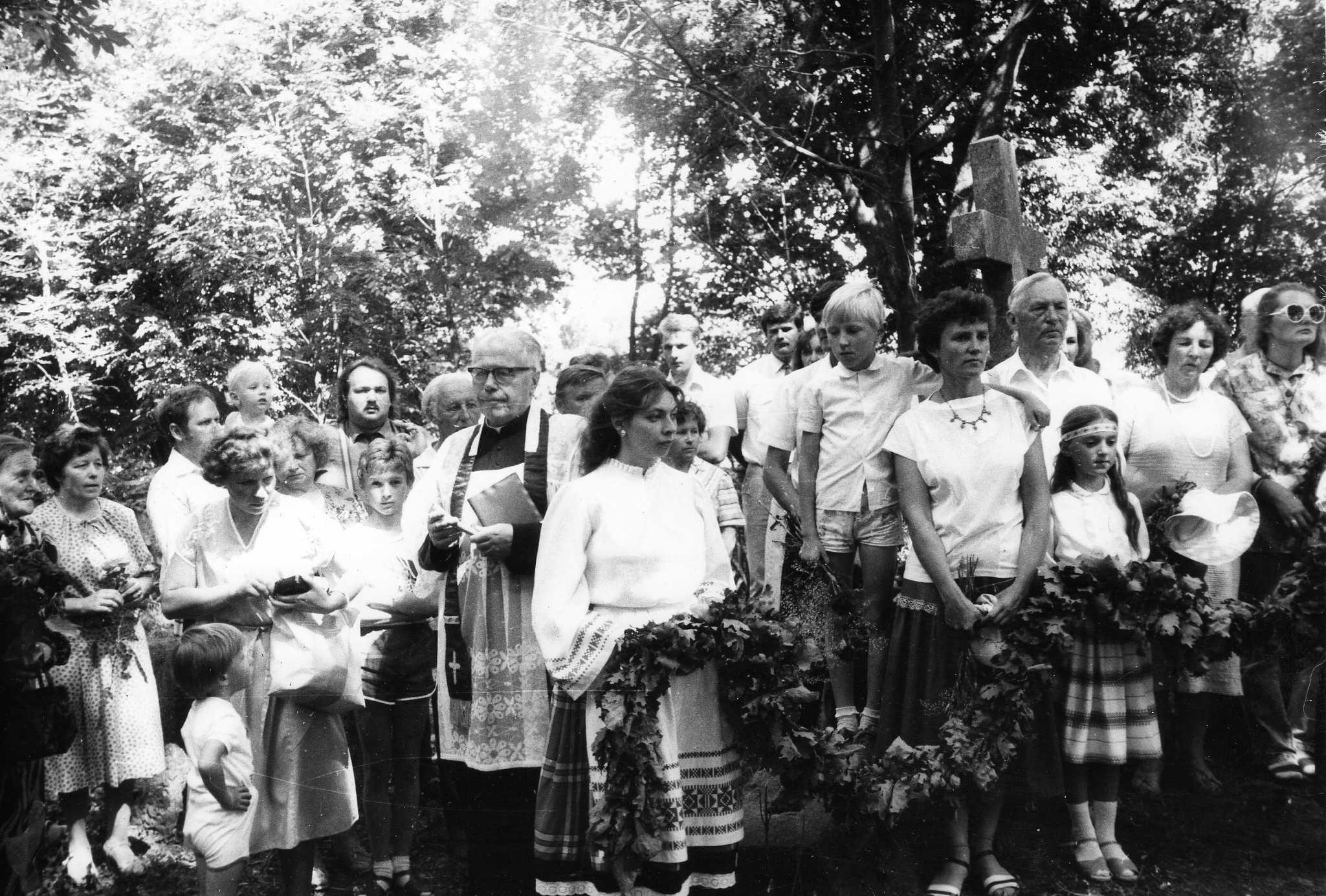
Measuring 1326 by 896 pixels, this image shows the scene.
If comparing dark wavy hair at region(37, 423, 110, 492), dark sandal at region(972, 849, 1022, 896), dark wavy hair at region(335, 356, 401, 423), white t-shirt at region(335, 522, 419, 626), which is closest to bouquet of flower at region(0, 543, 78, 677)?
dark wavy hair at region(37, 423, 110, 492)

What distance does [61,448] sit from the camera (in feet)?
15.1

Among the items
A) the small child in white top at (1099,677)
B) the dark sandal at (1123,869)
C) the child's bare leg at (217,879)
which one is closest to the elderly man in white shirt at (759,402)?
the small child in white top at (1099,677)

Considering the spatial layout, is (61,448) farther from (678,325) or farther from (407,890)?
(678,325)

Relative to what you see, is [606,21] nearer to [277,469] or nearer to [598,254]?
[598,254]

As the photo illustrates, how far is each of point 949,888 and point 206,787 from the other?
2680 millimetres

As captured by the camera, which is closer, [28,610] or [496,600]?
[28,610]

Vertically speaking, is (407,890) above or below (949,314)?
below

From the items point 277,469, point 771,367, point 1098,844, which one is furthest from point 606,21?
point 1098,844

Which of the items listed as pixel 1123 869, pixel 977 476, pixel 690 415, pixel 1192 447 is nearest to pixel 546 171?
pixel 690 415

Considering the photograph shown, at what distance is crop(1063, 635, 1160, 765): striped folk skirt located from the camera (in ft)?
13.1

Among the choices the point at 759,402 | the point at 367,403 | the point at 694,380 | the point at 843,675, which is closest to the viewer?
the point at 843,675

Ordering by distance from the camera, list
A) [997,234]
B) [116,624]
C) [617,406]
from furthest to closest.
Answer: [997,234] → [116,624] → [617,406]

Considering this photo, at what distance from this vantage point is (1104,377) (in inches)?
201

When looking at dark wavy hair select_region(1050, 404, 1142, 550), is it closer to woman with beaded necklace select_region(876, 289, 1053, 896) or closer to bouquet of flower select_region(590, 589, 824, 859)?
woman with beaded necklace select_region(876, 289, 1053, 896)
